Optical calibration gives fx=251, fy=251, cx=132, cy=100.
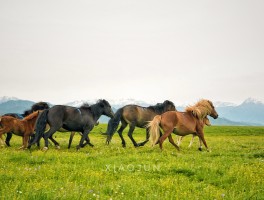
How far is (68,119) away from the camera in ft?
47.8

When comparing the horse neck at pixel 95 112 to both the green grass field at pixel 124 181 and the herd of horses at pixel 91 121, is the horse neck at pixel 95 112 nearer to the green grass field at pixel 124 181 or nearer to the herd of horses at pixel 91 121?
the herd of horses at pixel 91 121

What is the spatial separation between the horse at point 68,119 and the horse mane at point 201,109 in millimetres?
5910

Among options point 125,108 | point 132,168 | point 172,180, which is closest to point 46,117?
point 125,108

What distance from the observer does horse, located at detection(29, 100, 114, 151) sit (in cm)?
1396

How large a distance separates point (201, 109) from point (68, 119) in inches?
338

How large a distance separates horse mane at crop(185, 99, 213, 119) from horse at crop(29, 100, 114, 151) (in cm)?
591

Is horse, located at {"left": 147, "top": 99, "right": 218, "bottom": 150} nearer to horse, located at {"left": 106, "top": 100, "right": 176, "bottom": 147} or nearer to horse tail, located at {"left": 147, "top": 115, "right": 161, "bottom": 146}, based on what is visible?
horse tail, located at {"left": 147, "top": 115, "right": 161, "bottom": 146}

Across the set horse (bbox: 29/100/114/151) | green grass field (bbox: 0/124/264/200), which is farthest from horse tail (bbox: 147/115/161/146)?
horse (bbox: 29/100/114/151)

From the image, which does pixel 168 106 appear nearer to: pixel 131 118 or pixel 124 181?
pixel 131 118

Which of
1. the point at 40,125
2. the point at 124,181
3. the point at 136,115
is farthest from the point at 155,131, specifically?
the point at 124,181

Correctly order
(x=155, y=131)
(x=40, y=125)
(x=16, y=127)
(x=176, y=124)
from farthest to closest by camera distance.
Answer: (x=16, y=127), (x=176, y=124), (x=155, y=131), (x=40, y=125)

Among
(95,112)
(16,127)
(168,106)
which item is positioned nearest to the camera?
(16,127)

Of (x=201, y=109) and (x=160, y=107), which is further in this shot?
(x=160, y=107)

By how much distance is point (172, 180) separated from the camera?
24.6ft
